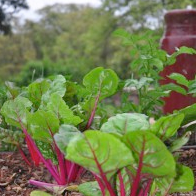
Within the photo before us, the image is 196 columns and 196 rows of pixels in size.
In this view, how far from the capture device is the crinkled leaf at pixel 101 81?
4.49 ft

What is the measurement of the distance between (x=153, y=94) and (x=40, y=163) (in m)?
0.61

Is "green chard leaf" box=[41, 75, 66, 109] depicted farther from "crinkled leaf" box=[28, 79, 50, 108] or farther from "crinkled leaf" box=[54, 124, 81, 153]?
"crinkled leaf" box=[54, 124, 81, 153]

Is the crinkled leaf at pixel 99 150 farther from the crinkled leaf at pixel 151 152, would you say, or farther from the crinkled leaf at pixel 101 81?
the crinkled leaf at pixel 101 81

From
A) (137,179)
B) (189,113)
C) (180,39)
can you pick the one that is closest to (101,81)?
(189,113)

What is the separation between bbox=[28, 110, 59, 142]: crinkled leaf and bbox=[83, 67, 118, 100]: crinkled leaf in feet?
0.64

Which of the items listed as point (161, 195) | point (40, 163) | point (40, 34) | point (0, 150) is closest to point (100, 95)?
point (161, 195)

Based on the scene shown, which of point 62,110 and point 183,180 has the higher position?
point 62,110

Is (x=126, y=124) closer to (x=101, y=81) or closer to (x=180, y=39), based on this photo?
(x=101, y=81)

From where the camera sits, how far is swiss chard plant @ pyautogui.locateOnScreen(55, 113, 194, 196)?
944 millimetres

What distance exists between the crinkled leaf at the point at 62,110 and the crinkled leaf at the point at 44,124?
0.03 meters

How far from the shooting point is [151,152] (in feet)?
3.20

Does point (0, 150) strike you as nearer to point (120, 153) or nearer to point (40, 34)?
point (120, 153)

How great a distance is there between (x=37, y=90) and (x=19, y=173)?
382 mm

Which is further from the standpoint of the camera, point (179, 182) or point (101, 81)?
point (101, 81)
